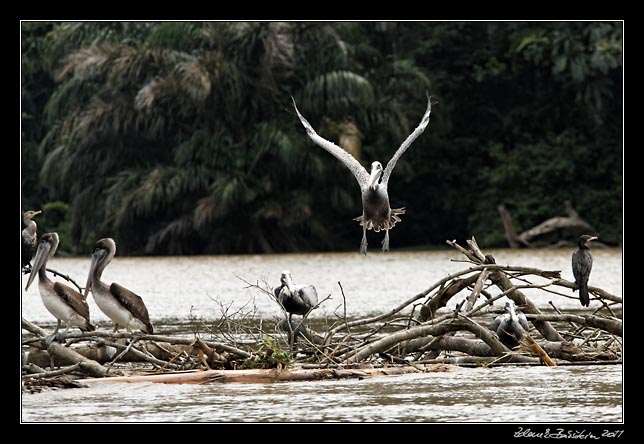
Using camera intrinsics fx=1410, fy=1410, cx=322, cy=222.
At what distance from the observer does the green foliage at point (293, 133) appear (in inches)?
1344

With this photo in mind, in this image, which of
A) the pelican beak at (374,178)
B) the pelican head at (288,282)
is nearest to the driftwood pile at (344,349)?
the pelican head at (288,282)

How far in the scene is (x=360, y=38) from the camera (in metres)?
38.5

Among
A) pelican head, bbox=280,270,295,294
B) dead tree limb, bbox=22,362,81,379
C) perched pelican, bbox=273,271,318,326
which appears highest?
pelican head, bbox=280,270,295,294

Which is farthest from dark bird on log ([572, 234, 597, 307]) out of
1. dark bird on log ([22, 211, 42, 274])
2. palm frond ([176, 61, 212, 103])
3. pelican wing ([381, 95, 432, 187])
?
palm frond ([176, 61, 212, 103])

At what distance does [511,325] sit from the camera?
10125mm

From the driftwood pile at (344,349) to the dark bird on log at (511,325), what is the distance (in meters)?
0.06

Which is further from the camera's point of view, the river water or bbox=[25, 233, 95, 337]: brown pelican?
bbox=[25, 233, 95, 337]: brown pelican

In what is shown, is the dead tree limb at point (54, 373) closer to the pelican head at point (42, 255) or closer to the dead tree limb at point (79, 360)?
the dead tree limb at point (79, 360)

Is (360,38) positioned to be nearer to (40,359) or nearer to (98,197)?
(98,197)

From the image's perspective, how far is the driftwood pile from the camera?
9.32 metres

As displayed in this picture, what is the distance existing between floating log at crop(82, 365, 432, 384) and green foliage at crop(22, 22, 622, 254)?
23798 millimetres

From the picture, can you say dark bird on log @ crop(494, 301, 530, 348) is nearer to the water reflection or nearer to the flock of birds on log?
the flock of birds on log

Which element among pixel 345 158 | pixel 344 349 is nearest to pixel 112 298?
pixel 344 349

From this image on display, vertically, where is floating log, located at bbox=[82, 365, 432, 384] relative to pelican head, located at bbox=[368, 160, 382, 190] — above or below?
below
